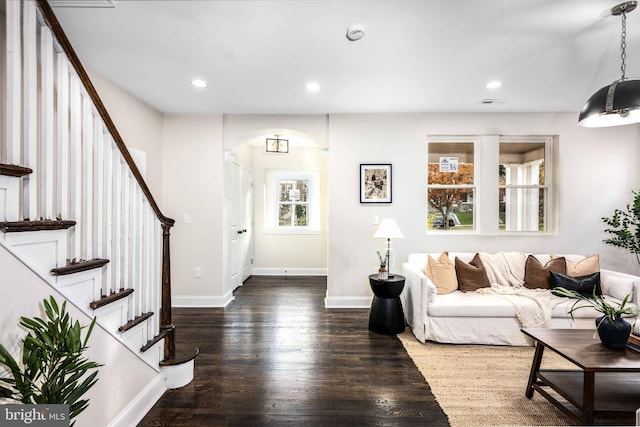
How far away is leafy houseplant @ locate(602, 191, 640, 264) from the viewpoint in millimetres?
3748

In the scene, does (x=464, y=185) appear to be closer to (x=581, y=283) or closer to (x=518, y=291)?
(x=518, y=291)

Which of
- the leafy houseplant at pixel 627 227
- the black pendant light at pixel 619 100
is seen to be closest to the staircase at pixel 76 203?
the black pendant light at pixel 619 100

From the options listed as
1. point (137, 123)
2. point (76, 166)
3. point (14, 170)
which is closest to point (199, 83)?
point (137, 123)

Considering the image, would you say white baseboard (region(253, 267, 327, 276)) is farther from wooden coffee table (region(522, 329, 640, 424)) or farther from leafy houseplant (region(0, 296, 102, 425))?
leafy houseplant (region(0, 296, 102, 425))

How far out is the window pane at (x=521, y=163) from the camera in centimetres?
427

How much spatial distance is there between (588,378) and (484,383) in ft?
2.56

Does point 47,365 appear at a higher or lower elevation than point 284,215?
lower

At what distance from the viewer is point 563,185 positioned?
4.10 metres

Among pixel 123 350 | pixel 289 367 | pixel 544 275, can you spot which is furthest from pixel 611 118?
pixel 123 350

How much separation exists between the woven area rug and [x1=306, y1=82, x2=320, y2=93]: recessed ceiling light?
2.75 metres

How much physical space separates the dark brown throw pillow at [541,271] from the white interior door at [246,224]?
13.7 feet

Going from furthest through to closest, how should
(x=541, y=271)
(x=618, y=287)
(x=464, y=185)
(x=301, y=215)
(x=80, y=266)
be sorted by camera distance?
(x=301, y=215)
(x=464, y=185)
(x=541, y=271)
(x=618, y=287)
(x=80, y=266)

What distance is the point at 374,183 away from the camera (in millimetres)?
4207

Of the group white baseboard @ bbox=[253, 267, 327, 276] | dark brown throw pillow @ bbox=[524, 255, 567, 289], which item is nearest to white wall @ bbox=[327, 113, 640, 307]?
dark brown throw pillow @ bbox=[524, 255, 567, 289]
